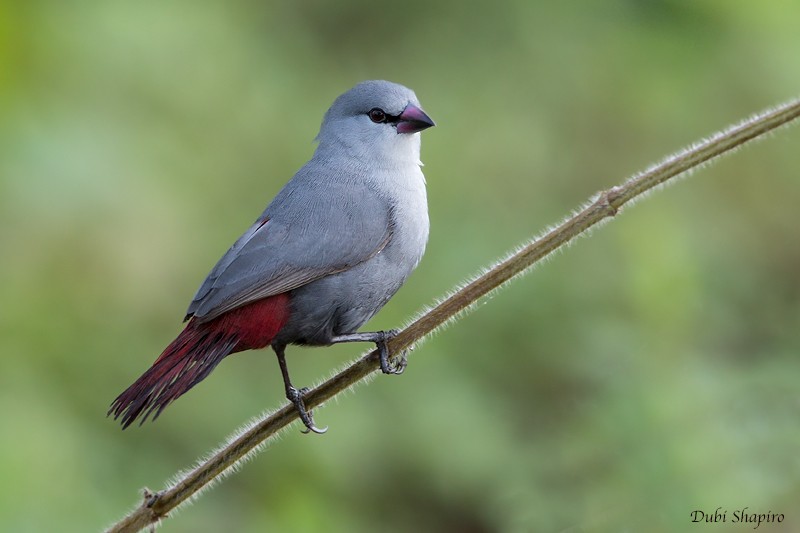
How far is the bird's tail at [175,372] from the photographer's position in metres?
2.35

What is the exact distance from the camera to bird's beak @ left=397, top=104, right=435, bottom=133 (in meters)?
3.09

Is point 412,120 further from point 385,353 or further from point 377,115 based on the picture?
point 385,353

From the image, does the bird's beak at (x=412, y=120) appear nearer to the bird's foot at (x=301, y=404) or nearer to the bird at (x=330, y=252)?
the bird at (x=330, y=252)

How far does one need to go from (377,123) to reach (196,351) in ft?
3.14

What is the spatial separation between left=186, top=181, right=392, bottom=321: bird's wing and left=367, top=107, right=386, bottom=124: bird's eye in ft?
0.93

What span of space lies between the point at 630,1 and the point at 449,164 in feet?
4.65

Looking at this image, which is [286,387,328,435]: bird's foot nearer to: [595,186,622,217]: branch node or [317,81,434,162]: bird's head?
[317,81,434,162]: bird's head

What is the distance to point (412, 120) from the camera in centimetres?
313

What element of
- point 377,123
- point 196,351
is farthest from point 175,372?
point 377,123

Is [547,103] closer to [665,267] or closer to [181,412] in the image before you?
[665,267]

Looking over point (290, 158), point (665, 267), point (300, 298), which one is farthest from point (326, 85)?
point (300, 298)
